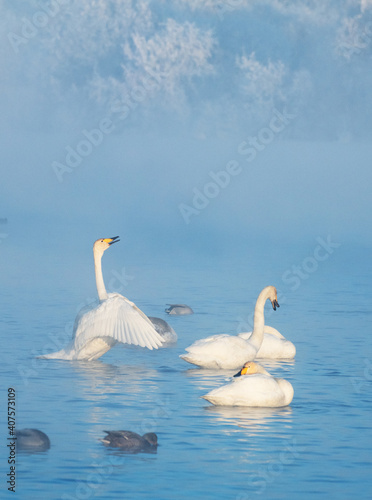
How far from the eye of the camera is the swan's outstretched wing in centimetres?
1440

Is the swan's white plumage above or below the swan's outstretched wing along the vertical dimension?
below

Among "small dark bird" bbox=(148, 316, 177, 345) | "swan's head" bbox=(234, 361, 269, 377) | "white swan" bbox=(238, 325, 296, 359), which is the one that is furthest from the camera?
"small dark bird" bbox=(148, 316, 177, 345)

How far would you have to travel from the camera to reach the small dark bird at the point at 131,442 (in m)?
10.5

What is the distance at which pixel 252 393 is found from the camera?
12234 mm

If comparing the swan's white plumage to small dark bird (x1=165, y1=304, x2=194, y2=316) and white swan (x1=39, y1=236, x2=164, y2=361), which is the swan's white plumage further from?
small dark bird (x1=165, y1=304, x2=194, y2=316)

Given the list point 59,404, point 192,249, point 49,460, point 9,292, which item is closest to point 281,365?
point 59,404

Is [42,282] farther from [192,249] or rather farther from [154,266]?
[192,249]

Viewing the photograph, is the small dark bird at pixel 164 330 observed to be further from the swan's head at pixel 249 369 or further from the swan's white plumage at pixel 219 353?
the swan's head at pixel 249 369

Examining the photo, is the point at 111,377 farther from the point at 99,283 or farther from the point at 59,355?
the point at 99,283

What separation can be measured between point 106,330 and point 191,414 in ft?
8.96

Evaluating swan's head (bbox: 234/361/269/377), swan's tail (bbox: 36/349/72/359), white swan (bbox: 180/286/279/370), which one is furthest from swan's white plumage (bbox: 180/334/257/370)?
swan's tail (bbox: 36/349/72/359)

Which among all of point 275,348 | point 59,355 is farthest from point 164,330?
point 59,355

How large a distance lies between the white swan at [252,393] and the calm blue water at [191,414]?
0.11 metres

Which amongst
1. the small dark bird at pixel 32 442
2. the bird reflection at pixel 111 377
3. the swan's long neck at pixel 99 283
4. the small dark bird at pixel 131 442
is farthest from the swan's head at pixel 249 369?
the swan's long neck at pixel 99 283
